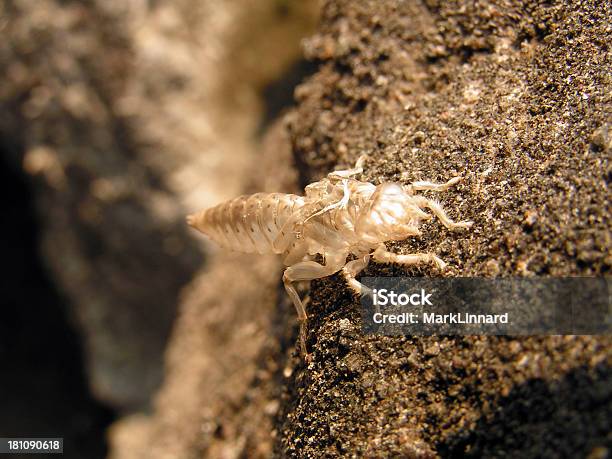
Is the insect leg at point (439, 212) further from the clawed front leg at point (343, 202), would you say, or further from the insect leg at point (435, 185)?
the clawed front leg at point (343, 202)

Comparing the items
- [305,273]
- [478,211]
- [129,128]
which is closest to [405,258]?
[478,211]

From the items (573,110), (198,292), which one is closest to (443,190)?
(573,110)

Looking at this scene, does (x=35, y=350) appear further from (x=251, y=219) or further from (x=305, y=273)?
(x=305, y=273)

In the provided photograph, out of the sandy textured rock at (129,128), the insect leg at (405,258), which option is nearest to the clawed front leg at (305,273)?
the insect leg at (405,258)

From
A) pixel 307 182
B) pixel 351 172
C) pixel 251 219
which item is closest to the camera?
pixel 351 172

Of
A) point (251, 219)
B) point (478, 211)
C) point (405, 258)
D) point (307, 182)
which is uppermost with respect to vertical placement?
point (307, 182)

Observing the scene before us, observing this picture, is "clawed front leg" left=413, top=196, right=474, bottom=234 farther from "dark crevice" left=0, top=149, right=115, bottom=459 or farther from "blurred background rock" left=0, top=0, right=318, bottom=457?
"dark crevice" left=0, top=149, right=115, bottom=459
